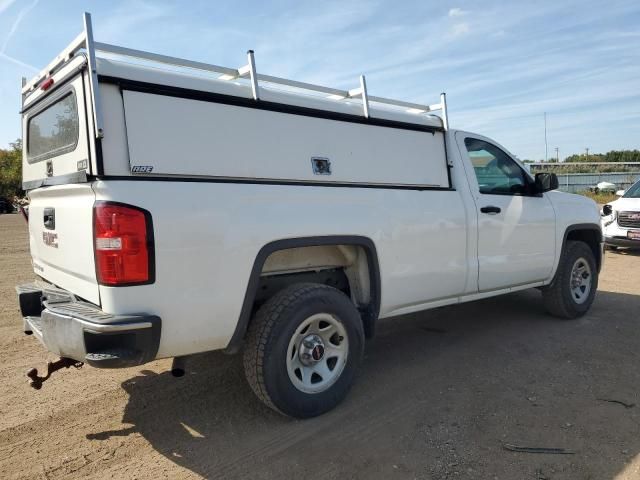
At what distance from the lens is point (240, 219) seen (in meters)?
3.12

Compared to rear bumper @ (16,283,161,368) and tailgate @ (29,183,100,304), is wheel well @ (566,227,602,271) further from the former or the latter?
tailgate @ (29,183,100,304)

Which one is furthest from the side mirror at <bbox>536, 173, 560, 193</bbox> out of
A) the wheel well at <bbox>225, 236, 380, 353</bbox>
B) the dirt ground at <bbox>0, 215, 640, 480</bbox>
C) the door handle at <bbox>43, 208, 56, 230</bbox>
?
the door handle at <bbox>43, 208, 56, 230</bbox>

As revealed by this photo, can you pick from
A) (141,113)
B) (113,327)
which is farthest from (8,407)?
(141,113)

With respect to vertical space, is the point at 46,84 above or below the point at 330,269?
above

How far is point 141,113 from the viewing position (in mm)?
2988

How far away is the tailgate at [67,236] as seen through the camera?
2896mm

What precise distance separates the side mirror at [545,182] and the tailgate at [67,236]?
4302 millimetres

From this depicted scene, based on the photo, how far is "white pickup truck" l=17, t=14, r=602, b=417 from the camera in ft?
9.27

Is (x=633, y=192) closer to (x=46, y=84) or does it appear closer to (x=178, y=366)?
(x=178, y=366)

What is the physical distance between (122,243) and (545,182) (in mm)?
4243

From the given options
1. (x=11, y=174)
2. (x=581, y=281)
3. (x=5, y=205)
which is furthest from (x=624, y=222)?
(x=11, y=174)

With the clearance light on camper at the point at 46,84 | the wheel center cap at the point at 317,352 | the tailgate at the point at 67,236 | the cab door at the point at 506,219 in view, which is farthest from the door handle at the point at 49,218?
the cab door at the point at 506,219

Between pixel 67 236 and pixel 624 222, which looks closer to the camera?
pixel 67 236

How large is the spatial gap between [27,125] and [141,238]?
2454mm
